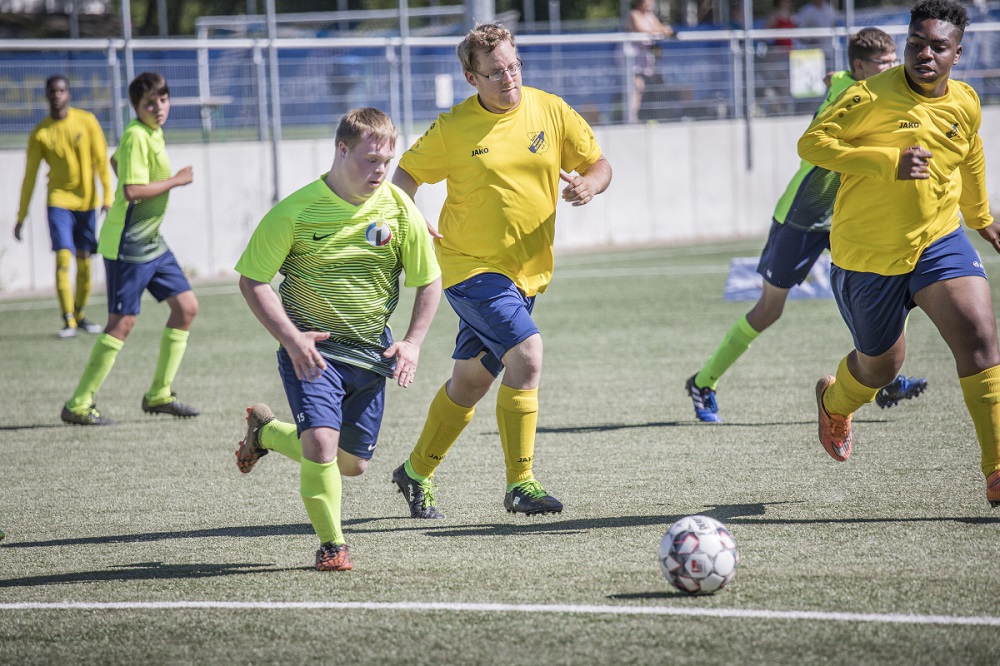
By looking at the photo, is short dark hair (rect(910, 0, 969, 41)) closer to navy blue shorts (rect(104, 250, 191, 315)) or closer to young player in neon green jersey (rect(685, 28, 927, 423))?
young player in neon green jersey (rect(685, 28, 927, 423))

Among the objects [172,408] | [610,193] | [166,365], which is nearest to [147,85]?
[166,365]

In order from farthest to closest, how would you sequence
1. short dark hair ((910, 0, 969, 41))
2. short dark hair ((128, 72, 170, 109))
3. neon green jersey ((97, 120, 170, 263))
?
neon green jersey ((97, 120, 170, 263)) < short dark hair ((128, 72, 170, 109)) < short dark hair ((910, 0, 969, 41))

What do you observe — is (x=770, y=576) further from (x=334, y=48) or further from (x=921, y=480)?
(x=334, y=48)

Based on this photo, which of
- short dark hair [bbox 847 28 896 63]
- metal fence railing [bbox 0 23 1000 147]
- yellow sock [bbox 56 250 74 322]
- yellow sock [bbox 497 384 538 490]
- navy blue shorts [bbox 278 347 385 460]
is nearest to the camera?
navy blue shorts [bbox 278 347 385 460]

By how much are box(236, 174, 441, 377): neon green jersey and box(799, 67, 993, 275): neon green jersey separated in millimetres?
1784

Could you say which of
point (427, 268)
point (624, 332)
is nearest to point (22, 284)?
point (624, 332)

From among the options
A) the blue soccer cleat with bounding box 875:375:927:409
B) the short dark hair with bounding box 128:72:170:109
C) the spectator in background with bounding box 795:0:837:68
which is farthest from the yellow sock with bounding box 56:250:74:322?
the spectator in background with bounding box 795:0:837:68

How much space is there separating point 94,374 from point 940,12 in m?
5.74

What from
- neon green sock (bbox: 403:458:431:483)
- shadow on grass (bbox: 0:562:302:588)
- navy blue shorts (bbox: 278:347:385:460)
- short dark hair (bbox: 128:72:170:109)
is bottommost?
shadow on grass (bbox: 0:562:302:588)

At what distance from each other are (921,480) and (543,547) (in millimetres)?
2015

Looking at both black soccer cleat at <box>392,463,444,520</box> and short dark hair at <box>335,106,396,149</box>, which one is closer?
short dark hair at <box>335,106,396,149</box>

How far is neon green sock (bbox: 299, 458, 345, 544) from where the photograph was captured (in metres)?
5.00

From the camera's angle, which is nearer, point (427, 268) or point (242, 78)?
point (427, 268)

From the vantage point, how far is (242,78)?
60.5ft
